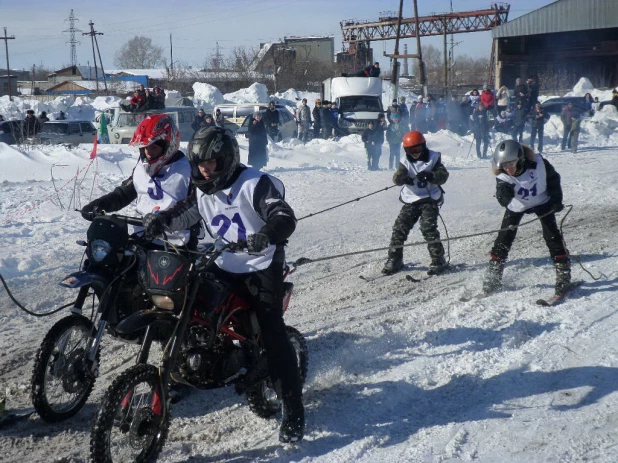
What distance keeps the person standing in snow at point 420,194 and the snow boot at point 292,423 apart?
14.2ft

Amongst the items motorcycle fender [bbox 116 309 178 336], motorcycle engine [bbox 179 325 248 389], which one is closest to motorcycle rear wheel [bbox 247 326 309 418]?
motorcycle engine [bbox 179 325 248 389]

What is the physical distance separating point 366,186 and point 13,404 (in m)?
11.4

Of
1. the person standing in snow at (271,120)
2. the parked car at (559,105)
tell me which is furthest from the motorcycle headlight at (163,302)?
the parked car at (559,105)

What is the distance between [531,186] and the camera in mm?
7039

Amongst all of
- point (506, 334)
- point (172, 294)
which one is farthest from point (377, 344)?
point (172, 294)

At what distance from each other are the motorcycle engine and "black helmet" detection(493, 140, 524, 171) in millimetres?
3809

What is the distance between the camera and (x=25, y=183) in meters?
14.1

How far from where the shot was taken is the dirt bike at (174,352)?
3.80 meters

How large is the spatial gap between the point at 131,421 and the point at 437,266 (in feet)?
18.0

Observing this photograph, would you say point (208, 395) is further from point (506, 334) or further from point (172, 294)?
point (506, 334)

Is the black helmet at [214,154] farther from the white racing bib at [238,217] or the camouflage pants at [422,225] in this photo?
the camouflage pants at [422,225]

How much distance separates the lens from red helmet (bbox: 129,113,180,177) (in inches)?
211

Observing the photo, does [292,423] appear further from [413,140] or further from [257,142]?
[257,142]

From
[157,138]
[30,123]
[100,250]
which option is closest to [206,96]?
[30,123]
